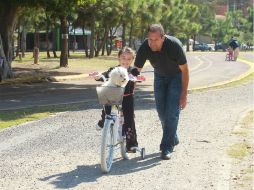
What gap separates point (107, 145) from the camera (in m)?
6.65

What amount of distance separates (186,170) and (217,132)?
291cm

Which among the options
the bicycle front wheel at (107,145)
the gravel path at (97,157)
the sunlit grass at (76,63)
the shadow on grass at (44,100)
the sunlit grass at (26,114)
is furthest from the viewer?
the sunlit grass at (76,63)

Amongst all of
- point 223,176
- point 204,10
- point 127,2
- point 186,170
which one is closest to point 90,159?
point 186,170

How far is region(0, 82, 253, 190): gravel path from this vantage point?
624 centimetres

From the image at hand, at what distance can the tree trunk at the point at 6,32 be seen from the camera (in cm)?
2208

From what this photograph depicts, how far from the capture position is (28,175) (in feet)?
21.4

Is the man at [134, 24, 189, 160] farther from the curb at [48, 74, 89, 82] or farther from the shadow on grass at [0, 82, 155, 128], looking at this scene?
the curb at [48, 74, 89, 82]

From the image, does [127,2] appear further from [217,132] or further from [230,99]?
[217,132]

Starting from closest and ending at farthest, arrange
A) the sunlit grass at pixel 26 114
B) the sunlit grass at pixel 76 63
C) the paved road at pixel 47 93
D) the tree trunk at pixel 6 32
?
the sunlit grass at pixel 26 114
the paved road at pixel 47 93
the tree trunk at pixel 6 32
the sunlit grass at pixel 76 63

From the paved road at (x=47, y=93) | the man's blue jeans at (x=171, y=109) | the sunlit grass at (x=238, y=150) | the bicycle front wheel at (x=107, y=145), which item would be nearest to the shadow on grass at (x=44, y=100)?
the paved road at (x=47, y=93)

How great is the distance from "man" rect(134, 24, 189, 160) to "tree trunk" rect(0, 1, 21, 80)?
15170 millimetres

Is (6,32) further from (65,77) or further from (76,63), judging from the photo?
(76,63)

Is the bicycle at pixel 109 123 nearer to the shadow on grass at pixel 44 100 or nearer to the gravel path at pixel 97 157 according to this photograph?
the gravel path at pixel 97 157

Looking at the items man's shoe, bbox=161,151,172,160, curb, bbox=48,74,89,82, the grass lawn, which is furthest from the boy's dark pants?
the grass lawn
